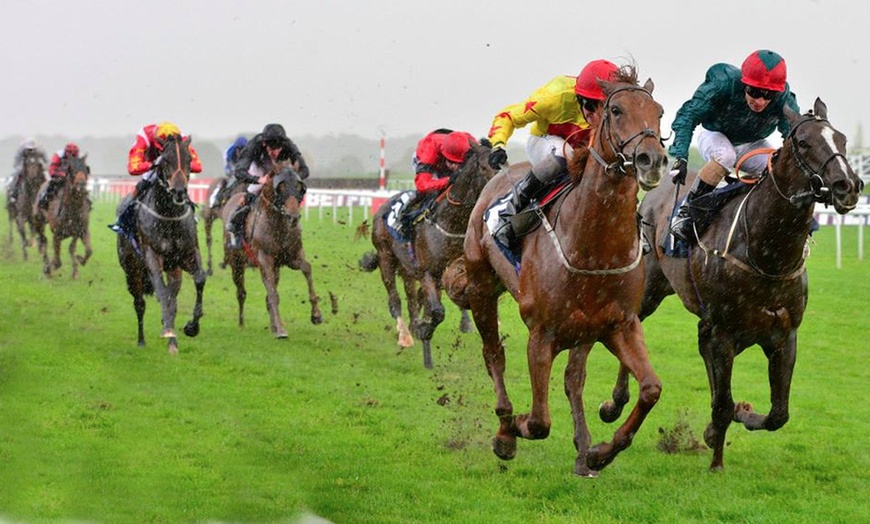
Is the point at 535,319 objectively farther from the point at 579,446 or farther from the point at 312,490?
the point at 312,490

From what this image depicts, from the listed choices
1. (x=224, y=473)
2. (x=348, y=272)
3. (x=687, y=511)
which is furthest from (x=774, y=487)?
(x=348, y=272)

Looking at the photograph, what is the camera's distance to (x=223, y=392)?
9.40 m

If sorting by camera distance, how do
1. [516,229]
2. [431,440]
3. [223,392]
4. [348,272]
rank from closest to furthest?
[516,229]
[431,440]
[223,392]
[348,272]

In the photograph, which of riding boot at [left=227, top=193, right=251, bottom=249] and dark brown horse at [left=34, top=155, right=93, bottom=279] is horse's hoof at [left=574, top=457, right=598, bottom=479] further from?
dark brown horse at [left=34, top=155, right=93, bottom=279]

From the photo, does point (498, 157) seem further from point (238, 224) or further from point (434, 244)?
point (238, 224)

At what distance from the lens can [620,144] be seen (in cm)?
538

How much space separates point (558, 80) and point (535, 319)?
169 centimetres

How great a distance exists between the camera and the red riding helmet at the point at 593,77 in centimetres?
604

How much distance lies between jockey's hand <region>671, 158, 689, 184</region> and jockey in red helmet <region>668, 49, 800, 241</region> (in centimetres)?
4

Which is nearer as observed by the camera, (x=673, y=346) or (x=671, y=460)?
(x=671, y=460)

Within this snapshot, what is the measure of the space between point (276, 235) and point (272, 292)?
2.22 feet

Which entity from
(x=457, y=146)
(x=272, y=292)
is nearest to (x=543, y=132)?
(x=457, y=146)

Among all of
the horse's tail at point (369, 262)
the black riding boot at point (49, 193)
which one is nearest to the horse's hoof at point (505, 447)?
the horse's tail at point (369, 262)

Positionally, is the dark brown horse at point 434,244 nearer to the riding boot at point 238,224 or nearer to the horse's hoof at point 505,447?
the riding boot at point 238,224
